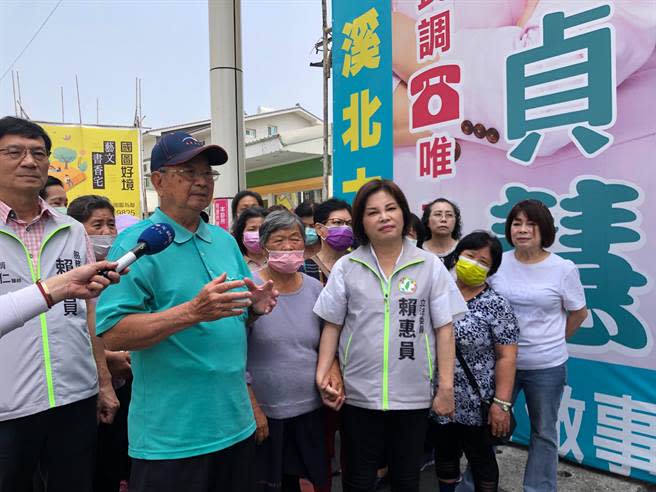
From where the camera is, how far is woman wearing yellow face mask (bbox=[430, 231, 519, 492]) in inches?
Answer: 97.3

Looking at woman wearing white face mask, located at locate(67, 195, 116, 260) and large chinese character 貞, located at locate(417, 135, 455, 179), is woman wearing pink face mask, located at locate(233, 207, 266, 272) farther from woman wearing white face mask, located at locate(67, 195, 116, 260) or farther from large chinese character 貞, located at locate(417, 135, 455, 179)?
large chinese character 貞, located at locate(417, 135, 455, 179)

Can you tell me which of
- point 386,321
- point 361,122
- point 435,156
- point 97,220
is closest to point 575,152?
point 435,156

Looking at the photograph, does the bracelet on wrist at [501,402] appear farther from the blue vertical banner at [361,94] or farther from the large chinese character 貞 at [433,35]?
the large chinese character 貞 at [433,35]

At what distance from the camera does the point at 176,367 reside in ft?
5.26

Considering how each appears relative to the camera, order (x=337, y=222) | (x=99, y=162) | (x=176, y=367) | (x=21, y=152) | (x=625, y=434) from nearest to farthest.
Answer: (x=176, y=367)
(x=21, y=152)
(x=625, y=434)
(x=337, y=222)
(x=99, y=162)

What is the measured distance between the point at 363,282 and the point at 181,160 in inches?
39.4

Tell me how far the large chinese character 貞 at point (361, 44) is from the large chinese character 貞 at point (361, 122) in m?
0.29

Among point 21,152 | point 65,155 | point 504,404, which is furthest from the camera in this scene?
point 65,155

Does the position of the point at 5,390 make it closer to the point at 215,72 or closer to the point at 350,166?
the point at 350,166

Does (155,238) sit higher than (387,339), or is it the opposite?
(155,238)

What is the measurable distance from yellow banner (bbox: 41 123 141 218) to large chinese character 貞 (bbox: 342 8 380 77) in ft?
18.3

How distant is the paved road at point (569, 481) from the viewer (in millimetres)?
3110

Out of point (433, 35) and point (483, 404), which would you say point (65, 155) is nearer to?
point (433, 35)

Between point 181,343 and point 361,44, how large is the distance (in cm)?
432
